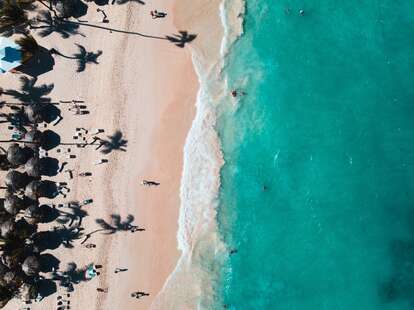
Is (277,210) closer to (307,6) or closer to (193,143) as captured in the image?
(193,143)

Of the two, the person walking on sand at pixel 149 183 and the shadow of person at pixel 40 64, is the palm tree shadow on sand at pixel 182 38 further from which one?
the person walking on sand at pixel 149 183

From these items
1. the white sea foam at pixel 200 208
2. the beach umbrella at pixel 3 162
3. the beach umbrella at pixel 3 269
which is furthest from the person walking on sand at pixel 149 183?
the beach umbrella at pixel 3 269

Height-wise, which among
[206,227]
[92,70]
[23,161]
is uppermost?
[92,70]

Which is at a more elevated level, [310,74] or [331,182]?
[310,74]

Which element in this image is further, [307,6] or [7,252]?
[307,6]

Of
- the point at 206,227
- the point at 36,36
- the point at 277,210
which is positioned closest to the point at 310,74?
the point at 277,210
